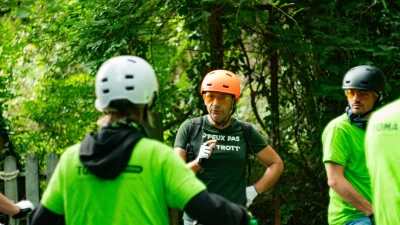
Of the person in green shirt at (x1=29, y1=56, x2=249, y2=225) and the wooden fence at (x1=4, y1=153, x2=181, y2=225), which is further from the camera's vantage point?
the wooden fence at (x1=4, y1=153, x2=181, y2=225)

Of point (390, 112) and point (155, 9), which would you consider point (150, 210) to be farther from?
point (155, 9)

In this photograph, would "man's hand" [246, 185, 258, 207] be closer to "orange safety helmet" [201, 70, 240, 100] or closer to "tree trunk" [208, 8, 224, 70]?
"orange safety helmet" [201, 70, 240, 100]

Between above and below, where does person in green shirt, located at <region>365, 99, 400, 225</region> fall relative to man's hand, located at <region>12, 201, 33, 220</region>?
above

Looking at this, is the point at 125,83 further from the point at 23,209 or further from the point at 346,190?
the point at 346,190

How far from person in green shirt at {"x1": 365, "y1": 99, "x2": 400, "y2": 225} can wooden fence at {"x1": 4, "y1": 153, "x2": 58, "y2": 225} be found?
6.04 metres

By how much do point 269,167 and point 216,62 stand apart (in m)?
3.41

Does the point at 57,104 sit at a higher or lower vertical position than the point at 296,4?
lower

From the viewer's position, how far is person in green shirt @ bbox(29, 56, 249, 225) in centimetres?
380

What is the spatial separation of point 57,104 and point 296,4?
3.29 m

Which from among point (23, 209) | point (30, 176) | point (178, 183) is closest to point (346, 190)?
point (23, 209)

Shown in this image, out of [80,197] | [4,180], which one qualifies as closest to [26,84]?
[4,180]

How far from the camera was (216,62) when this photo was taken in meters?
10.2

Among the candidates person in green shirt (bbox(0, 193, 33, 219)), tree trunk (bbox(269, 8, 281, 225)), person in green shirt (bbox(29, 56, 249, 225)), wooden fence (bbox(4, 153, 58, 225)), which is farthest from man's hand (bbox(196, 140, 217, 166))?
tree trunk (bbox(269, 8, 281, 225))

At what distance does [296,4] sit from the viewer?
9.06m
